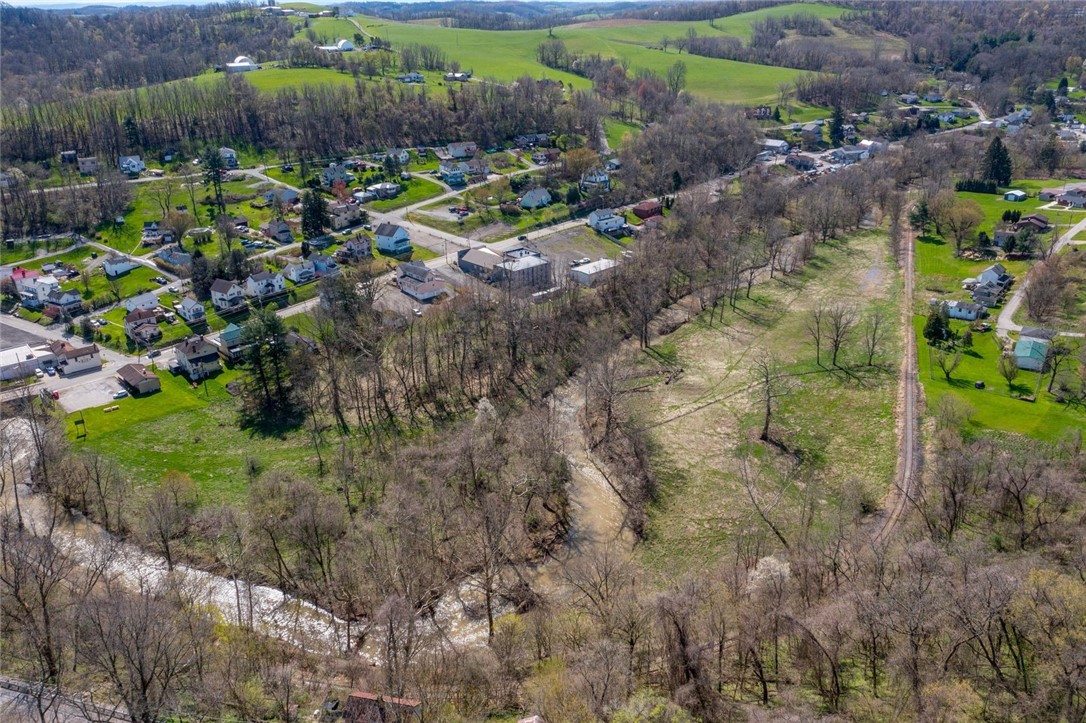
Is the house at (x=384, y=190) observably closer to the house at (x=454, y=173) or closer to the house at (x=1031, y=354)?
the house at (x=454, y=173)

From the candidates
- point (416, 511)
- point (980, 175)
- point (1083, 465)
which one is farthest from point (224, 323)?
point (980, 175)

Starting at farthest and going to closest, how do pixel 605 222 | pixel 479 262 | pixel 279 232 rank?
pixel 605 222
pixel 279 232
pixel 479 262

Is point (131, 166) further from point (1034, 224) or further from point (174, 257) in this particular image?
point (1034, 224)

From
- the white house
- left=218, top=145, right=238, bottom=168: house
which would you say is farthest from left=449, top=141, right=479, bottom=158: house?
the white house

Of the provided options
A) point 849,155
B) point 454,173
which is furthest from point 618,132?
point 849,155

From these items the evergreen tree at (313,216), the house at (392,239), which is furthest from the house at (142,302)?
the house at (392,239)

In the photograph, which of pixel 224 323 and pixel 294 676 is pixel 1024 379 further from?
pixel 224 323
